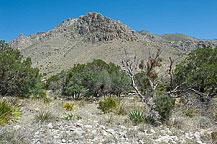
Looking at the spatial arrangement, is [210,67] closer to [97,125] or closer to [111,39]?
[97,125]

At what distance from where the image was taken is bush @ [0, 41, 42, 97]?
1118cm

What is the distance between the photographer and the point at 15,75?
38.9 feet

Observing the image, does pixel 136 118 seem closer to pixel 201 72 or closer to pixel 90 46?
pixel 201 72

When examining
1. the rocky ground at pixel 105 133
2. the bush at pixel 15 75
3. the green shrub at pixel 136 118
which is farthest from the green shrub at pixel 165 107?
the bush at pixel 15 75

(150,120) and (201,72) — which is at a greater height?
(201,72)

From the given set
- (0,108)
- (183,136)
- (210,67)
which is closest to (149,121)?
(183,136)

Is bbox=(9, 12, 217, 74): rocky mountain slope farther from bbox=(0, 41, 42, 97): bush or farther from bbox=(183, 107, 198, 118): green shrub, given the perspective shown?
bbox=(183, 107, 198, 118): green shrub

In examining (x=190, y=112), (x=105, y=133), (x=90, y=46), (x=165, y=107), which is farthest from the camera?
(x=90, y=46)

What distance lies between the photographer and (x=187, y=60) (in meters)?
12.6

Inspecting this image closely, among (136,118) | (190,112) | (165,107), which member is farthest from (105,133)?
(190,112)

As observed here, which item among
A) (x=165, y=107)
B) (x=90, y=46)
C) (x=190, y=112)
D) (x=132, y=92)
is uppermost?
(x=90, y=46)

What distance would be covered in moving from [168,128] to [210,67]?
7.62m

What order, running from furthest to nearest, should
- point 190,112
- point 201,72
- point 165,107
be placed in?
1. point 201,72
2. point 190,112
3. point 165,107

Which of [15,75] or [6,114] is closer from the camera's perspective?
[6,114]
